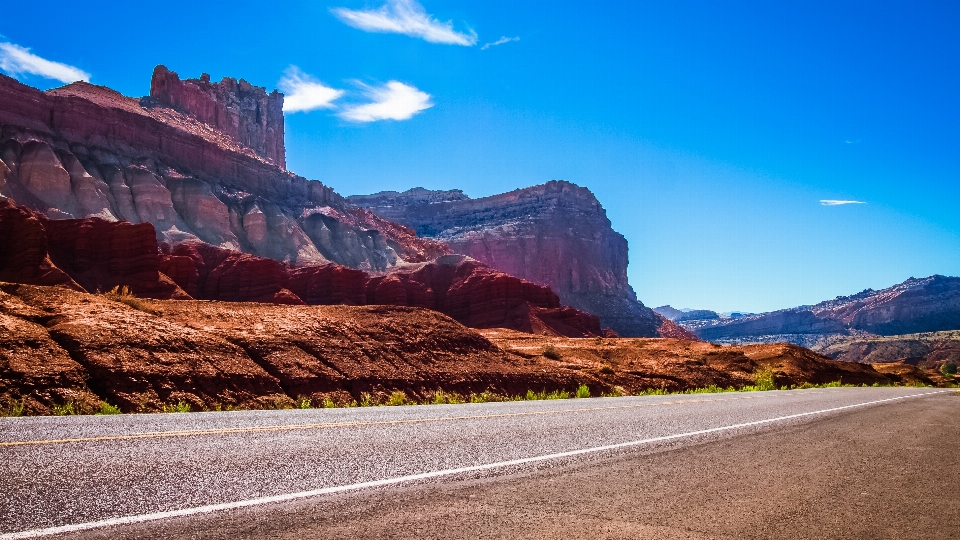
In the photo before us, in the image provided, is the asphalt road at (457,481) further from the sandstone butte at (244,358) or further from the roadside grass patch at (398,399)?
the roadside grass patch at (398,399)

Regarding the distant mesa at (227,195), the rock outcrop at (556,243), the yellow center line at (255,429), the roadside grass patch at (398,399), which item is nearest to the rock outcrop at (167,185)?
the distant mesa at (227,195)

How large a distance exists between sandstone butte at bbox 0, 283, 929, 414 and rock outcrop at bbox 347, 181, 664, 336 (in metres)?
125

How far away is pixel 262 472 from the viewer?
6.12 metres

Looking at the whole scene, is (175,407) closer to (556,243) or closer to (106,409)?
(106,409)

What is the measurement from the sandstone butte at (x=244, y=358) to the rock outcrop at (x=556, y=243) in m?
125

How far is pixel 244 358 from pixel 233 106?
546 feet

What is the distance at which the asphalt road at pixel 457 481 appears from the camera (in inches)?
185

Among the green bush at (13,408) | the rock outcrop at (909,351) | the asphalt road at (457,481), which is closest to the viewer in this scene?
the asphalt road at (457,481)

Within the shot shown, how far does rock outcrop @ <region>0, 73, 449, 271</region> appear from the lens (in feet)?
260

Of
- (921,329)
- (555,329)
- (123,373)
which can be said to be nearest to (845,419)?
(123,373)

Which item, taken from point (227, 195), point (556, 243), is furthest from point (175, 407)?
point (556, 243)

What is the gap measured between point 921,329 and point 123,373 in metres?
222

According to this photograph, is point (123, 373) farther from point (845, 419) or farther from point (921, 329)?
point (921, 329)

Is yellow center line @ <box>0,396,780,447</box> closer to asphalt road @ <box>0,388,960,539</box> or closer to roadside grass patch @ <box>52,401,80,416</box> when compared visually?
asphalt road @ <box>0,388,960,539</box>
